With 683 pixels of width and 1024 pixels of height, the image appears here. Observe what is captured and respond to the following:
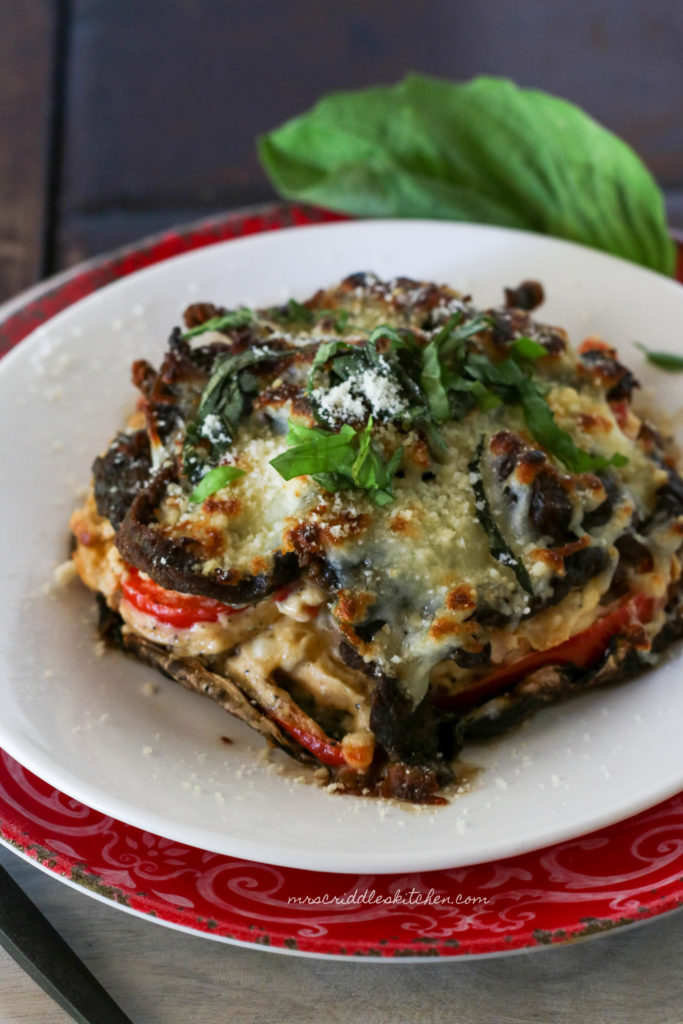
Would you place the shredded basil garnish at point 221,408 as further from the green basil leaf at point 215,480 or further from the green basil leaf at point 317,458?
the green basil leaf at point 317,458

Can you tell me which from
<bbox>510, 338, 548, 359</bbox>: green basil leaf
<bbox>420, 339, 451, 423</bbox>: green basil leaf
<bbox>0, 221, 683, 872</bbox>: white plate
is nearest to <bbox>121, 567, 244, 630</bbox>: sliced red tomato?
<bbox>0, 221, 683, 872</bbox>: white plate

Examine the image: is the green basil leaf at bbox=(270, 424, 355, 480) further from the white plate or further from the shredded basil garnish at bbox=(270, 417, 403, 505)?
the white plate

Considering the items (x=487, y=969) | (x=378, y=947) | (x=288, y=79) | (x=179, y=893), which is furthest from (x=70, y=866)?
(x=288, y=79)

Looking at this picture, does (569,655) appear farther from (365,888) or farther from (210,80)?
(210,80)

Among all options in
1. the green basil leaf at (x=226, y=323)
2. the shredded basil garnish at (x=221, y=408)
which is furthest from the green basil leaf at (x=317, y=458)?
the green basil leaf at (x=226, y=323)

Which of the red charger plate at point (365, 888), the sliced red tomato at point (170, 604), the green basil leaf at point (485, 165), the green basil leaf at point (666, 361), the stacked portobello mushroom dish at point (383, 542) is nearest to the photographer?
the red charger plate at point (365, 888)

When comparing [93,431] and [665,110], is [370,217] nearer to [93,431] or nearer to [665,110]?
[93,431]
